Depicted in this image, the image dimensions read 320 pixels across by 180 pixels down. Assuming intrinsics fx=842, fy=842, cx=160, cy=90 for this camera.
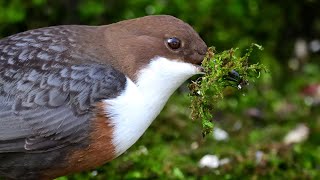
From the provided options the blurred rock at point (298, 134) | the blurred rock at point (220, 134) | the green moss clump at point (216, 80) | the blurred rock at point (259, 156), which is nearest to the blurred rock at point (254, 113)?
the blurred rock at point (298, 134)

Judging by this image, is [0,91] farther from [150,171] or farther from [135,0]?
[135,0]

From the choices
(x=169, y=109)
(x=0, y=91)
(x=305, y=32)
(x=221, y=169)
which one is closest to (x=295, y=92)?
(x=305, y=32)

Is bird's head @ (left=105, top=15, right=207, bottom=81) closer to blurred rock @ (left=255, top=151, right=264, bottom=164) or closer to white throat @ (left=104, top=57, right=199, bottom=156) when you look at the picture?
white throat @ (left=104, top=57, right=199, bottom=156)

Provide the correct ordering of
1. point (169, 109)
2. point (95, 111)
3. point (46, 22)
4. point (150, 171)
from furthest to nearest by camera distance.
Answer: point (46, 22), point (169, 109), point (150, 171), point (95, 111)

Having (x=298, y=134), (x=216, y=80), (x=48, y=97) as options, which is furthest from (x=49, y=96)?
(x=298, y=134)

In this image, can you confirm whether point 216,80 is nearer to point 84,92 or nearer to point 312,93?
point 84,92
